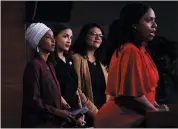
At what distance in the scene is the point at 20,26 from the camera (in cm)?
416

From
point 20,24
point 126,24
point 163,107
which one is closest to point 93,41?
point 126,24

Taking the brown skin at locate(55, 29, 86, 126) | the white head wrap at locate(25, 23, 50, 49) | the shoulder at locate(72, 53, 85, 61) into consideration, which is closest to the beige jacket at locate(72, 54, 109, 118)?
the shoulder at locate(72, 53, 85, 61)

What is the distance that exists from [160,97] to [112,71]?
53 cm

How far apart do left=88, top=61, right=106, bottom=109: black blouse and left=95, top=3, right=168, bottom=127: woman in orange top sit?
2.1 inches

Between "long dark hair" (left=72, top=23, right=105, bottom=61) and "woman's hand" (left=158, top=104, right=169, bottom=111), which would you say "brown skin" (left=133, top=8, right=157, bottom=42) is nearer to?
"long dark hair" (left=72, top=23, right=105, bottom=61)

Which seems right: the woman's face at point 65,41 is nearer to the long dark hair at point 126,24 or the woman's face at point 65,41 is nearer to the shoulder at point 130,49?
the long dark hair at point 126,24

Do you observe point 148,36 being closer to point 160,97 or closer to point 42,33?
point 160,97

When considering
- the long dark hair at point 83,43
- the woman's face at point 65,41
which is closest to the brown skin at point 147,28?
the long dark hair at point 83,43

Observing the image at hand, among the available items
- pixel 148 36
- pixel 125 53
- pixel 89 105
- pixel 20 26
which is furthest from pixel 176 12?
pixel 20 26

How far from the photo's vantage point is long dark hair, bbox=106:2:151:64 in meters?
4.14

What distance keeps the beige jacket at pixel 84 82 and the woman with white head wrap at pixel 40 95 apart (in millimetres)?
203

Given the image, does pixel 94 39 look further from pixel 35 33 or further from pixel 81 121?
pixel 81 121

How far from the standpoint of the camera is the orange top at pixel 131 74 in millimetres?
4098

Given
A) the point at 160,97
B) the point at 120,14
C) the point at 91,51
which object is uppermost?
the point at 120,14
